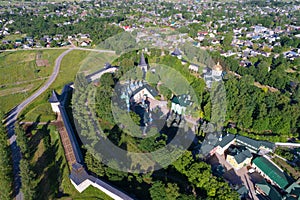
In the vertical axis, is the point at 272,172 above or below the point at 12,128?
above

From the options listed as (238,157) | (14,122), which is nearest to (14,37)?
(14,122)

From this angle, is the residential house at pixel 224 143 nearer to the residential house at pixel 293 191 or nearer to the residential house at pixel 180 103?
the residential house at pixel 293 191

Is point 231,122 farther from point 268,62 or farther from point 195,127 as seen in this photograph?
point 268,62

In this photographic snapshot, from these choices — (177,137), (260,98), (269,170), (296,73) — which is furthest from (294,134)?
(296,73)

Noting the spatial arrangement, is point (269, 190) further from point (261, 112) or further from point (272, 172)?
point (261, 112)

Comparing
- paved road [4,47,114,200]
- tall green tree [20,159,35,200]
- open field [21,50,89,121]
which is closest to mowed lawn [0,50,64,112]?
paved road [4,47,114,200]
